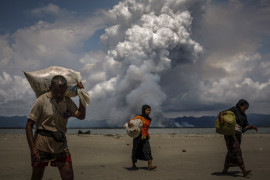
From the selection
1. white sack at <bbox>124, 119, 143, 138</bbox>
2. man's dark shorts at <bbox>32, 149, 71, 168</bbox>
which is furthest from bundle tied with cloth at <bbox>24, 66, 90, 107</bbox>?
white sack at <bbox>124, 119, 143, 138</bbox>

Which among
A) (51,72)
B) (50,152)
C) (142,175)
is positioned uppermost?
(51,72)

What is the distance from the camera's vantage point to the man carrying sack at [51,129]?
3998 mm

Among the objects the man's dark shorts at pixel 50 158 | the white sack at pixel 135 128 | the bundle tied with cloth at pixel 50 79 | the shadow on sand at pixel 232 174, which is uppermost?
the bundle tied with cloth at pixel 50 79

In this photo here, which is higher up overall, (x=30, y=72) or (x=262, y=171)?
(x=30, y=72)

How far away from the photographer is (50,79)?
4.56m

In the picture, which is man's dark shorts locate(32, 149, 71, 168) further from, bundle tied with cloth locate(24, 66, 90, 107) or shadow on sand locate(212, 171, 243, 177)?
shadow on sand locate(212, 171, 243, 177)

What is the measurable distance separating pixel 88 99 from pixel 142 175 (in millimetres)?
3973

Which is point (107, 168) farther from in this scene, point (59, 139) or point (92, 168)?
point (59, 139)

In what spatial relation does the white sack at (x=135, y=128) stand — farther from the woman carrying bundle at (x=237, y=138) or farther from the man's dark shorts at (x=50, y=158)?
the man's dark shorts at (x=50, y=158)

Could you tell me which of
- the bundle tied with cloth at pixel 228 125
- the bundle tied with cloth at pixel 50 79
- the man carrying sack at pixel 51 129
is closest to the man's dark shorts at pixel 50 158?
the man carrying sack at pixel 51 129

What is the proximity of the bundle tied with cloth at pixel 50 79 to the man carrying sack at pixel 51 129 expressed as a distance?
1.11ft

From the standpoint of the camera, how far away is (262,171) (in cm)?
789

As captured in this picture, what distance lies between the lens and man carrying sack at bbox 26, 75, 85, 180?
3998 millimetres

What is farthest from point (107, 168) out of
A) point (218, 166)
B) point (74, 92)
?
point (74, 92)
